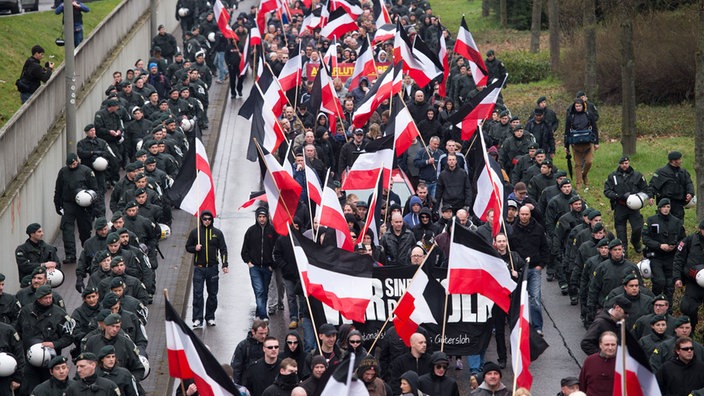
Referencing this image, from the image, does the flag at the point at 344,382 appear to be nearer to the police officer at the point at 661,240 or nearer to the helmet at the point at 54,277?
the helmet at the point at 54,277

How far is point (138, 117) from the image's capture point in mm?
26500

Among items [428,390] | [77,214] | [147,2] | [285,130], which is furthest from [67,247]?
[147,2]

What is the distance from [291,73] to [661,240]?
11.2 meters

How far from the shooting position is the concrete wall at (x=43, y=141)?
2111 centimetres

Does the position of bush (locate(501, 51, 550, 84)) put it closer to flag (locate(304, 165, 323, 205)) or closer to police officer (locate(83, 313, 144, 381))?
flag (locate(304, 165, 323, 205))

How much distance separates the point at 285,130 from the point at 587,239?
777cm

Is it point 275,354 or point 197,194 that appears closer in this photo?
point 275,354

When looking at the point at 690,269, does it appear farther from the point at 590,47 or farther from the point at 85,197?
the point at 590,47

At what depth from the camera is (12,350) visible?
49.2ft

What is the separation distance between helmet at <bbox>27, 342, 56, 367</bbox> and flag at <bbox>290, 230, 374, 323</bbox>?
2791 mm

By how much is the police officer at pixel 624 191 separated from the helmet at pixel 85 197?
7617mm

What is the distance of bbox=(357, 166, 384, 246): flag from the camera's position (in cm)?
1848

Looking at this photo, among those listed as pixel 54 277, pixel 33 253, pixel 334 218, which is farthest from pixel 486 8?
pixel 54 277

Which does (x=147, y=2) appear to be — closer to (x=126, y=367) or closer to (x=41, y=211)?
(x=41, y=211)
